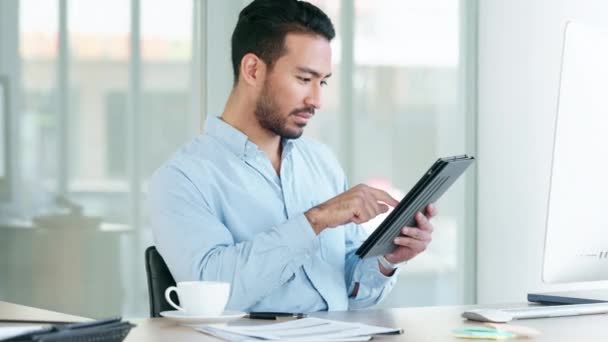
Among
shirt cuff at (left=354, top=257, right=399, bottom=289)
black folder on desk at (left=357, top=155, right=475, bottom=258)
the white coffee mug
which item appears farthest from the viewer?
shirt cuff at (left=354, top=257, right=399, bottom=289)

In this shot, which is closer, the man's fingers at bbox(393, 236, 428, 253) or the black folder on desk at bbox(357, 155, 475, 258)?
the black folder on desk at bbox(357, 155, 475, 258)

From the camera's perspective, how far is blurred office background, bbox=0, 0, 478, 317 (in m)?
3.69

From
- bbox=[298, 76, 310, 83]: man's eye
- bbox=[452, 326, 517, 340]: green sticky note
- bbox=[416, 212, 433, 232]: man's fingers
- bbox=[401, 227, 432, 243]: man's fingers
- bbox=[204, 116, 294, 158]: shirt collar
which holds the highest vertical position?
bbox=[298, 76, 310, 83]: man's eye

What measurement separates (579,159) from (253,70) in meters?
1.02

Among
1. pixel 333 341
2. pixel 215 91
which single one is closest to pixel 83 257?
pixel 215 91

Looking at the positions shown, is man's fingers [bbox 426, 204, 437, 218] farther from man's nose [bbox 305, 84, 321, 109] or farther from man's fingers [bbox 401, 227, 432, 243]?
man's nose [bbox 305, 84, 321, 109]

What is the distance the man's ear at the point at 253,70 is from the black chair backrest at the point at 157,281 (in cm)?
61

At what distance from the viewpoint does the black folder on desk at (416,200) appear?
6.46 feet

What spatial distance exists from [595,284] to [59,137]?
2.10 meters

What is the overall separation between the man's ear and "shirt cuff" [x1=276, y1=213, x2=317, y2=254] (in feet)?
1.79

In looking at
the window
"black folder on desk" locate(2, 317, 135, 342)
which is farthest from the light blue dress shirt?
the window

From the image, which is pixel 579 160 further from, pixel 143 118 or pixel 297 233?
pixel 143 118

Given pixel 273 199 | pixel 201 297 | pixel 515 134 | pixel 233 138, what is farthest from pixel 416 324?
pixel 515 134

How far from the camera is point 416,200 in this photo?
204 cm
